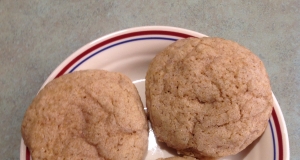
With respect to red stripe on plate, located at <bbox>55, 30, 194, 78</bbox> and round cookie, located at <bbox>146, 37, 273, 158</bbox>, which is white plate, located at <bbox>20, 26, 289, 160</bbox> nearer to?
red stripe on plate, located at <bbox>55, 30, 194, 78</bbox>

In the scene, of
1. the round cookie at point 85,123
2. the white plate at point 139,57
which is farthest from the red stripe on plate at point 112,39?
the round cookie at point 85,123

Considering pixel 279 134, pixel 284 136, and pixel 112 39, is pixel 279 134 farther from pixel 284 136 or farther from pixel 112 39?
pixel 112 39

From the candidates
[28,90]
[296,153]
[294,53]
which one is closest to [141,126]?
[28,90]

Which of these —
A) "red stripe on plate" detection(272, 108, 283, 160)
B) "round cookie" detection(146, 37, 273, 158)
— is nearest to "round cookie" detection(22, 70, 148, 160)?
"round cookie" detection(146, 37, 273, 158)

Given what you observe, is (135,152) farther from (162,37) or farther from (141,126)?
(162,37)

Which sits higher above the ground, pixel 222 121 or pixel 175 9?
pixel 175 9

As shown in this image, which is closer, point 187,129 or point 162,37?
point 187,129
